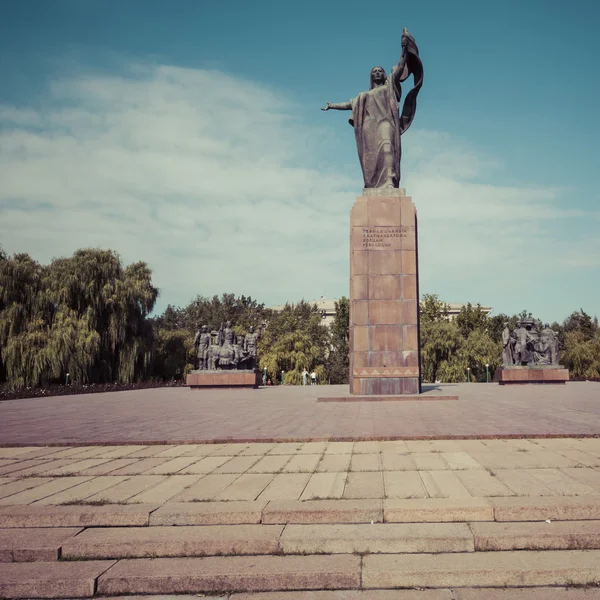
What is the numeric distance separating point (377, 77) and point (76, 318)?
62.6 feet

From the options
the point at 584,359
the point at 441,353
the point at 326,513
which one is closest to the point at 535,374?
the point at 441,353

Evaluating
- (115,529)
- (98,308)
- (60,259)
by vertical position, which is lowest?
(115,529)

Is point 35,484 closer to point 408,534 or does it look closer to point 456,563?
point 408,534

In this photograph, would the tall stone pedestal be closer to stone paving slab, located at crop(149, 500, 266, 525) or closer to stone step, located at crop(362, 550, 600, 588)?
stone paving slab, located at crop(149, 500, 266, 525)

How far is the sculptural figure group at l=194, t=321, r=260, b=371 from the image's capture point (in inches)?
950

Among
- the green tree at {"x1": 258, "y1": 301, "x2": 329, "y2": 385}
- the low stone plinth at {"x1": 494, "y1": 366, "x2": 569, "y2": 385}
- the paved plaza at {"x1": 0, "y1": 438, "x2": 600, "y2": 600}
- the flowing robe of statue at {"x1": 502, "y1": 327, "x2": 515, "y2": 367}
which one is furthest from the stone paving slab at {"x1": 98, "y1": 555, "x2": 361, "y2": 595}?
the green tree at {"x1": 258, "y1": 301, "x2": 329, "y2": 385}

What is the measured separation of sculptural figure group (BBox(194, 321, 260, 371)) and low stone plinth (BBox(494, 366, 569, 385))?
459 inches

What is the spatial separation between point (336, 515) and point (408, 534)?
1.94 ft

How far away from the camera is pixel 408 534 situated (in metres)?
3.89

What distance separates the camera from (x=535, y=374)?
23.7m

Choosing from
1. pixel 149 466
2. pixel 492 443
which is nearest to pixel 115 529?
pixel 149 466

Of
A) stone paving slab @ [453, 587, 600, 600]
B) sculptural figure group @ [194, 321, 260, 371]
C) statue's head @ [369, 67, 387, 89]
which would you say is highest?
statue's head @ [369, 67, 387, 89]

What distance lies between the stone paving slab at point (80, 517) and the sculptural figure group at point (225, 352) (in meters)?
19.8

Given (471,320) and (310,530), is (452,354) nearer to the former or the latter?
(471,320)
